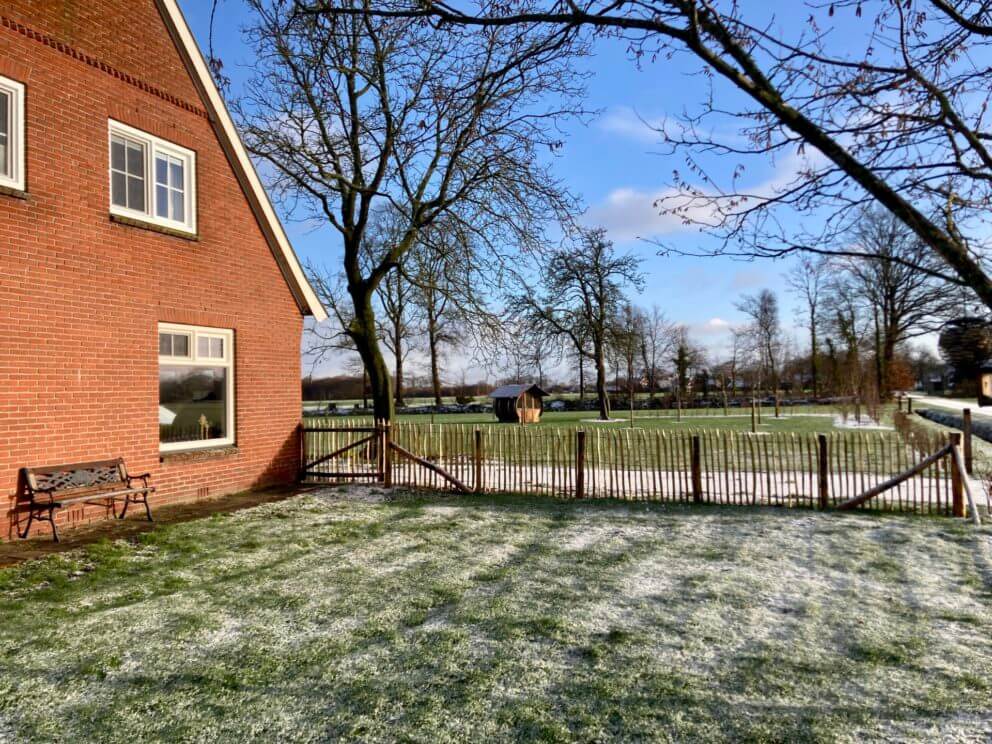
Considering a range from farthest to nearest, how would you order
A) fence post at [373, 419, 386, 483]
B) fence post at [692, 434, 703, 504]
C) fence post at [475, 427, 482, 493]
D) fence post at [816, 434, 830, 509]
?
fence post at [373, 419, 386, 483], fence post at [475, 427, 482, 493], fence post at [692, 434, 703, 504], fence post at [816, 434, 830, 509]

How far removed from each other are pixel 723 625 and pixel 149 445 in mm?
8322

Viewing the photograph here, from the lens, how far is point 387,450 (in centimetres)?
1218

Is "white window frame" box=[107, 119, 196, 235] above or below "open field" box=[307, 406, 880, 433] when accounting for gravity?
above

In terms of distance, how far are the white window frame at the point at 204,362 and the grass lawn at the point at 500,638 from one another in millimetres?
2458

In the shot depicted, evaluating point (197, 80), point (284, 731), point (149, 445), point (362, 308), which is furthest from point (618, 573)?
point (362, 308)

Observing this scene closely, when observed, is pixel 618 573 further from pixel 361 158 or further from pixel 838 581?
pixel 361 158

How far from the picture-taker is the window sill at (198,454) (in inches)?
375

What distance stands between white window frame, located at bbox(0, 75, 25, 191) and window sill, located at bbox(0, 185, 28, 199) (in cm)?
7

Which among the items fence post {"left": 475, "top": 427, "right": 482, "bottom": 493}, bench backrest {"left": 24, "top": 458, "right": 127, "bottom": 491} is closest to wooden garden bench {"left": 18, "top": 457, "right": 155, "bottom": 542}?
bench backrest {"left": 24, "top": 458, "right": 127, "bottom": 491}

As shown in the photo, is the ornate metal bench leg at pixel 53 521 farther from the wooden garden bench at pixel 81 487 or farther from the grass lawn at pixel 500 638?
the grass lawn at pixel 500 638

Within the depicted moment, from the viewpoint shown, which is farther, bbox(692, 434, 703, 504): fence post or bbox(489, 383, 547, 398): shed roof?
bbox(489, 383, 547, 398): shed roof

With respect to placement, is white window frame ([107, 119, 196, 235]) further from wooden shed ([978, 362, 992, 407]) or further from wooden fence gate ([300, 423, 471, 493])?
wooden shed ([978, 362, 992, 407])

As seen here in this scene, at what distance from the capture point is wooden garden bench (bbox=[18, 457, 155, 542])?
751 centimetres

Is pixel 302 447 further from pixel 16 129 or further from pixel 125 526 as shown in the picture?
pixel 16 129
